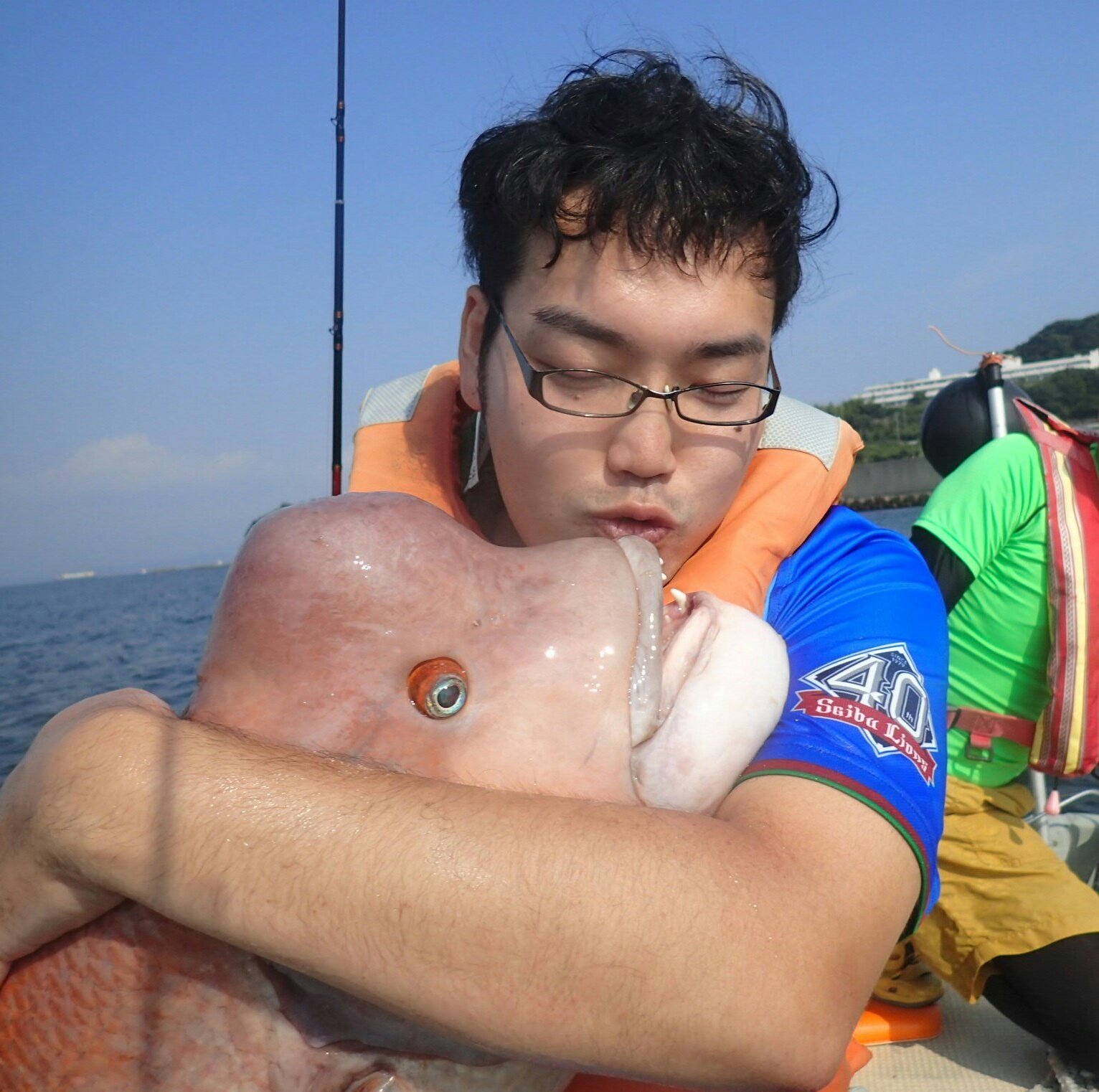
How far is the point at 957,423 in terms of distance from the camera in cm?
514

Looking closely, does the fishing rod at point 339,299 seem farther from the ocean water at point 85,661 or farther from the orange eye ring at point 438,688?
the orange eye ring at point 438,688

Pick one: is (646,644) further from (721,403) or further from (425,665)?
(721,403)

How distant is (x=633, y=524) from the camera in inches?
88.0

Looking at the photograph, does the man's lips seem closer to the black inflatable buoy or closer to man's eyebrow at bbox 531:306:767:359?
man's eyebrow at bbox 531:306:767:359

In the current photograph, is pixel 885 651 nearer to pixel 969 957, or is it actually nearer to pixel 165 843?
pixel 165 843

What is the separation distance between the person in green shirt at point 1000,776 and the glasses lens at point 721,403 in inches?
91.6

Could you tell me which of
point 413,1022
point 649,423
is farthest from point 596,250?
point 413,1022

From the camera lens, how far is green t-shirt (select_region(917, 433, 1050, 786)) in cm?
418

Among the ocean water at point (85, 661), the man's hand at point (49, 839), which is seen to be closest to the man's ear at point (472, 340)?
the ocean water at point (85, 661)

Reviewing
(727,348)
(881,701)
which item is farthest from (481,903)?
(727,348)

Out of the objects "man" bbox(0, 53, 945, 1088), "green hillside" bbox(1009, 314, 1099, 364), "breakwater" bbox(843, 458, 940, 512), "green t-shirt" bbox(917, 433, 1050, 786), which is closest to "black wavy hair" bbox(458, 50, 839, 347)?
"man" bbox(0, 53, 945, 1088)

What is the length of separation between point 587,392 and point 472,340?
1.92 ft

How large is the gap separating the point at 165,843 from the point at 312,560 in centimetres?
50

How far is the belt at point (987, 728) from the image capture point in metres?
4.15
